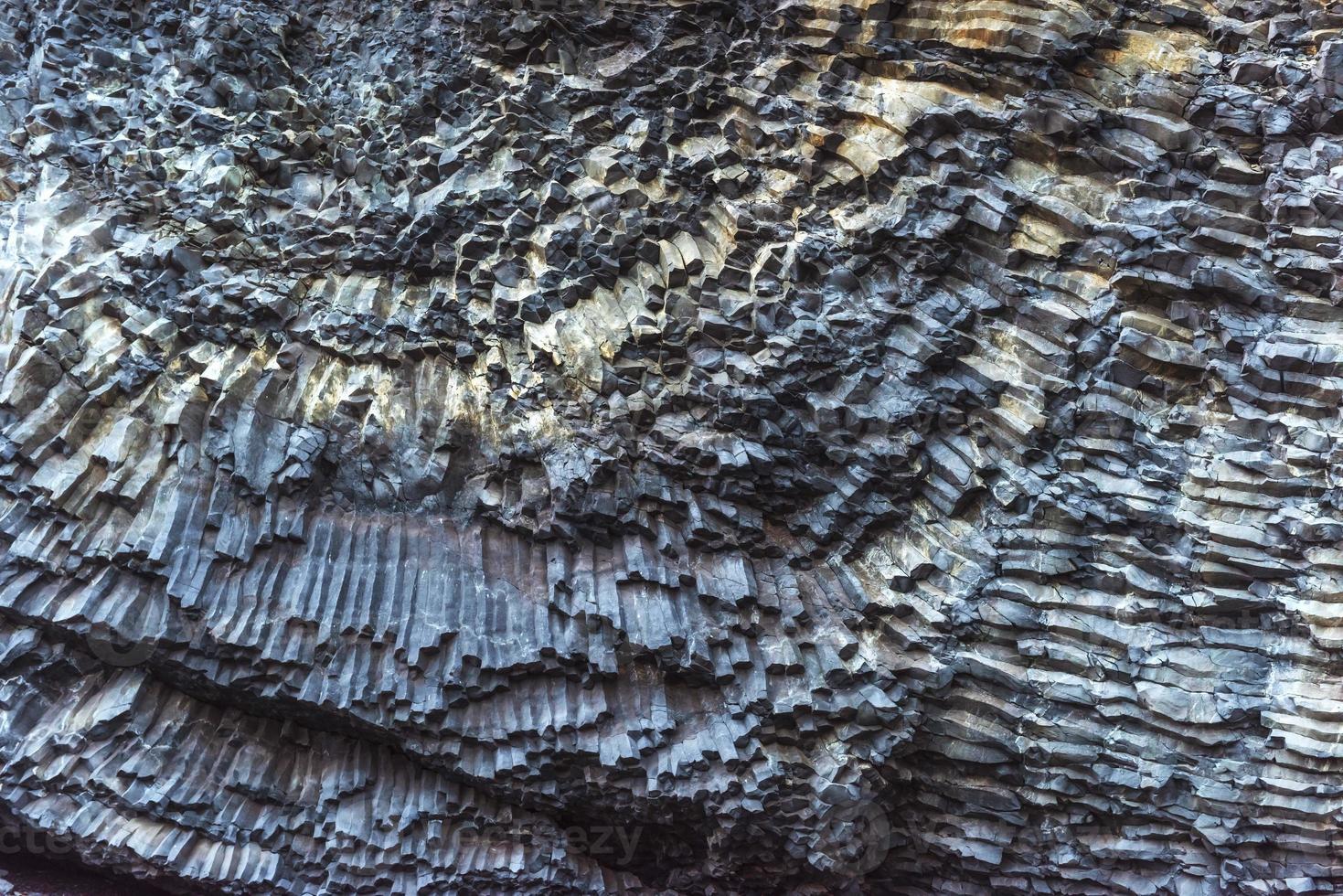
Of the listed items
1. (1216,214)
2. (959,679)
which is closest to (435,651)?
(959,679)

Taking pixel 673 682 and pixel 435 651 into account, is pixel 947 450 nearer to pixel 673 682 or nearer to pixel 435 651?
pixel 673 682

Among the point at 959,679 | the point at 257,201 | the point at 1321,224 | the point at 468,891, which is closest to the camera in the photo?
the point at 1321,224

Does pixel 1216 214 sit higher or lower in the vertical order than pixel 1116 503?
higher

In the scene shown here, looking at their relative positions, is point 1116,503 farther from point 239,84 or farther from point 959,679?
point 239,84

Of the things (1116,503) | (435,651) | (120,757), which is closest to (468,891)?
(435,651)

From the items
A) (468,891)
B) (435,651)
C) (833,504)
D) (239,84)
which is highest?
(239,84)

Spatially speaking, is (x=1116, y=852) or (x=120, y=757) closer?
(x=1116, y=852)

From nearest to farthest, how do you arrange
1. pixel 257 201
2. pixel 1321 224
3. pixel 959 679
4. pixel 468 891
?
pixel 1321 224 → pixel 959 679 → pixel 468 891 → pixel 257 201
